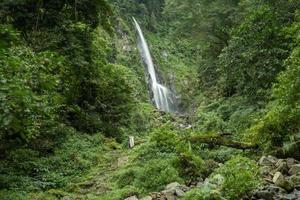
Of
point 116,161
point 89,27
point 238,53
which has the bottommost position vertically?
point 116,161

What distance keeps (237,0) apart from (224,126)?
14.1 meters

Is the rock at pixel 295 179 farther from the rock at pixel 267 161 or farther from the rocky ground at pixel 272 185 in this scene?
the rock at pixel 267 161

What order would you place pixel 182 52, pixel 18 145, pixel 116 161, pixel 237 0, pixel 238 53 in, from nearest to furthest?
pixel 18 145
pixel 116 161
pixel 238 53
pixel 237 0
pixel 182 52

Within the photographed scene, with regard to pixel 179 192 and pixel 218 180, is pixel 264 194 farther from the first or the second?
pixel 179 192

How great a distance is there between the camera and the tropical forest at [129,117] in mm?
9234

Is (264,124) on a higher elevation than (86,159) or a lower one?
higher

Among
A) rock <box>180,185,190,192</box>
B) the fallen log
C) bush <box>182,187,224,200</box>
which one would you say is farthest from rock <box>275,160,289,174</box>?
the fallen log

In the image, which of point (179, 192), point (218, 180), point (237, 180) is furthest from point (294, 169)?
point (179, 192)

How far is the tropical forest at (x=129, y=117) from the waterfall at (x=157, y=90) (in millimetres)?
10494

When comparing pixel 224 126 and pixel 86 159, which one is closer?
pixel 86 159

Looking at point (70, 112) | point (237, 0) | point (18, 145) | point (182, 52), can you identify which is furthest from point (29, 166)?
point (182, 52)

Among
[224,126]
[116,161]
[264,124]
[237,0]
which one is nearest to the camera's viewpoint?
[264,124]

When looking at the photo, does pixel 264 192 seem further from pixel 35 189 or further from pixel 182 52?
pixel 182 52

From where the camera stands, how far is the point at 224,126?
18.4 metres
